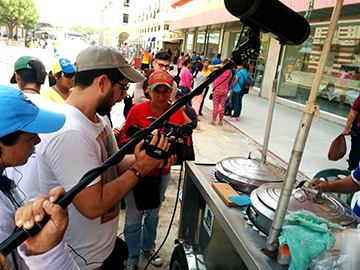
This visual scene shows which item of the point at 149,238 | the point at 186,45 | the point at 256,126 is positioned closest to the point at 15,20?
the point at 186,45

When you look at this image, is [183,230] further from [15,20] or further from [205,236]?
[15,20]

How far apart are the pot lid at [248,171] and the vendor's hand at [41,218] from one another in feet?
3.36

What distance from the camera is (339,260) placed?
2.94 ft

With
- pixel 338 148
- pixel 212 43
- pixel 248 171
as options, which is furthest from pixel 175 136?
pixel 212 43

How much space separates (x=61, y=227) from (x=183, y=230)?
61.9 inches

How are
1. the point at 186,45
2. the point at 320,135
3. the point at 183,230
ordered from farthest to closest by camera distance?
1. the point at 186,45
2. the point at 320,135
3. the point at 183,230

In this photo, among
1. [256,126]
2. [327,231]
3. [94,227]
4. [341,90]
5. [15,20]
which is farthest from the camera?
[15,20]

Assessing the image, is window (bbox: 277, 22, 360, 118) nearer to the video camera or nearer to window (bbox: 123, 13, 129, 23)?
the video camera

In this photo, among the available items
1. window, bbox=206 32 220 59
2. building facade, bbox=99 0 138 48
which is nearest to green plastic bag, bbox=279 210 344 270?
window, bbox=206 32 220 59

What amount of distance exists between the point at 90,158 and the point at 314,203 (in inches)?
42.7

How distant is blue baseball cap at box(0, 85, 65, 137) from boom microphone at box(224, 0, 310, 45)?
2.88 ft

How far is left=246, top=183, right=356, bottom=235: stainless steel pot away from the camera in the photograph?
1165 mm

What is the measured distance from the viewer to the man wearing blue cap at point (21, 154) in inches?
33.4

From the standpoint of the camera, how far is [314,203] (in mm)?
1226
